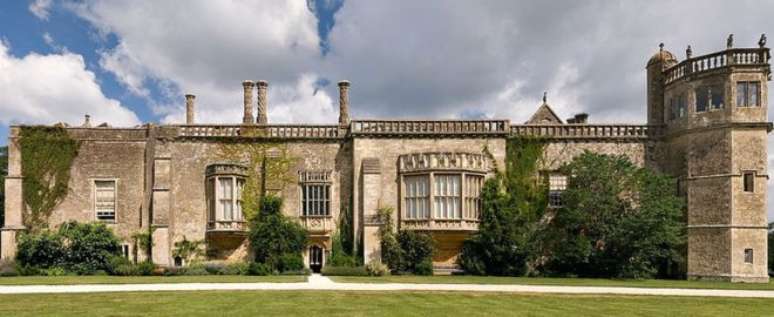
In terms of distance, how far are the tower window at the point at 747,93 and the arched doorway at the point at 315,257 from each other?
70.8ft

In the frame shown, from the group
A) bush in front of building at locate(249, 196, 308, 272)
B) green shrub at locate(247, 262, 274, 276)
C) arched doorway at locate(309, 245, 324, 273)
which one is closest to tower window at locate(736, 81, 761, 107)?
arched doorway at locate(309, 245, 324, 273)

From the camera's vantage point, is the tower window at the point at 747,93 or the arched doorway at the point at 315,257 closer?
the tower window at the point at 747,93

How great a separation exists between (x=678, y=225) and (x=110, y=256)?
2749cm

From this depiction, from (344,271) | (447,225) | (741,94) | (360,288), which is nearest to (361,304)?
(360,288)

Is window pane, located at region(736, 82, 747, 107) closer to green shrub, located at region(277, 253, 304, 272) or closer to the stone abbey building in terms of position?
the stone abbey building

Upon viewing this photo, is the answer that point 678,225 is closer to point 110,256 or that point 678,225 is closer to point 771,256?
point 771,256

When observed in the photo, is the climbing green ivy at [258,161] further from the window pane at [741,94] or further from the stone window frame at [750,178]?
the window pane at [741,94]

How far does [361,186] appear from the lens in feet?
104

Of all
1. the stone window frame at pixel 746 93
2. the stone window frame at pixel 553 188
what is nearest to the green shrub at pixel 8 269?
the stone window frame at pixel 553 188

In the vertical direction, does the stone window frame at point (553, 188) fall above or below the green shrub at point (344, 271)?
above

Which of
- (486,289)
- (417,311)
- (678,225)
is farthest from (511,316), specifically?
Answer: (678,225)

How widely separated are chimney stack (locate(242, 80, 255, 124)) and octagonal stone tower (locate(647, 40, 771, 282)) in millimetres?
22517

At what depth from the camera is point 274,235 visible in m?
30.7

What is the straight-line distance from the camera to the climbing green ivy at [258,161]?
32.3 metres
